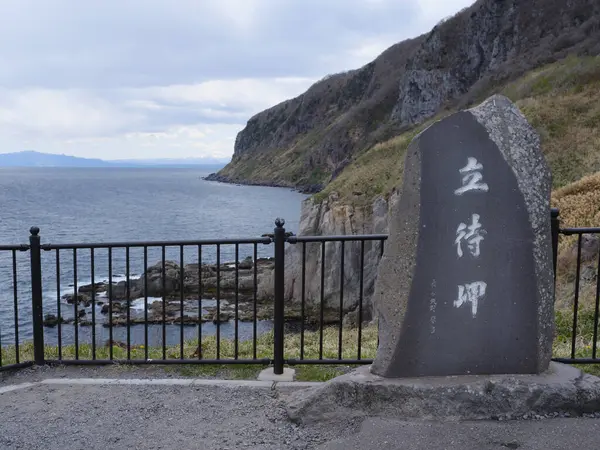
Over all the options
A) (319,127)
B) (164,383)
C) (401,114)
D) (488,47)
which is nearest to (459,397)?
(164,383)

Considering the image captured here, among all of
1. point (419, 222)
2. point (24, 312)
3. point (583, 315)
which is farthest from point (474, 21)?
point (419, 222)

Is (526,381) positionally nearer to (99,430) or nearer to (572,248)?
(99,430)

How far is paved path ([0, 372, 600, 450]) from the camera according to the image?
4297 millimetres

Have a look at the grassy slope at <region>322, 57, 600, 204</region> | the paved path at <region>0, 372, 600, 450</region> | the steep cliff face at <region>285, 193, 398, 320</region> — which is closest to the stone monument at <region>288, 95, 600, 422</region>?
the paved path at <region>0, 372, 600, 450</region>

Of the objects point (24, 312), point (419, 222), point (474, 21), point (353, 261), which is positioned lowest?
point (24, 312)

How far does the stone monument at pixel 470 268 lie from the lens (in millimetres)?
4664

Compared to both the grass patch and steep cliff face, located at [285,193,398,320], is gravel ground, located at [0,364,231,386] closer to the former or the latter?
the grass patch

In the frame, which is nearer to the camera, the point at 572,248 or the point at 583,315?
the point at 583,315

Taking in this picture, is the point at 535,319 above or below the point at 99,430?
above

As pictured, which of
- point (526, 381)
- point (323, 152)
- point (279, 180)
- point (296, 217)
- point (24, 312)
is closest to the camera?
point (526, 381)

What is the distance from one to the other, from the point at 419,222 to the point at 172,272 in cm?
2736

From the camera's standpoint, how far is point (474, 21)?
249 feet

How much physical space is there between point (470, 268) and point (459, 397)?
3.15 ft

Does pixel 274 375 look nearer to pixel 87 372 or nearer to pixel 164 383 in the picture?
pixel 164 383
